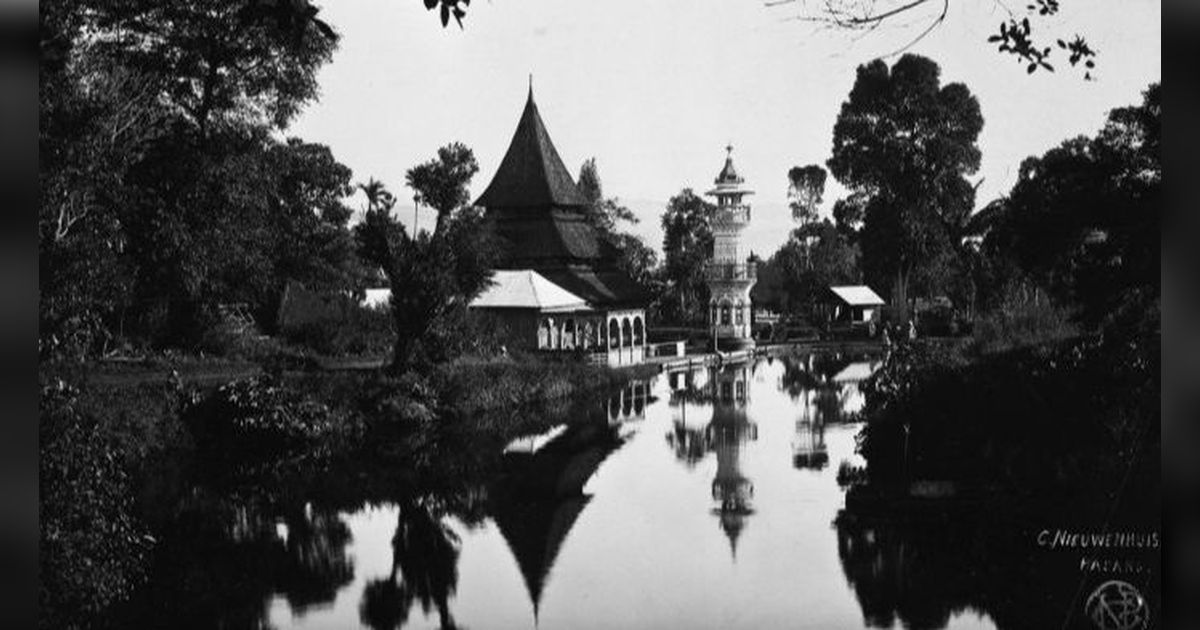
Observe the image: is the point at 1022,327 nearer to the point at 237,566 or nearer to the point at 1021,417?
the point at 1021,417

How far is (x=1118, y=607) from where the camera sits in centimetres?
583

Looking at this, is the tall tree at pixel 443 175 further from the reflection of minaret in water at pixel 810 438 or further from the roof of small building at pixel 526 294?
the reflection of minaret in water at pixel 810 438

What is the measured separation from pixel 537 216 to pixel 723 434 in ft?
47.7

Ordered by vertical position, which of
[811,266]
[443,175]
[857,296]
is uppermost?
[443,175]

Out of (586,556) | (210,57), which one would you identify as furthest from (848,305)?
(586,556)

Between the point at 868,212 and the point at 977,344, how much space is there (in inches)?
298

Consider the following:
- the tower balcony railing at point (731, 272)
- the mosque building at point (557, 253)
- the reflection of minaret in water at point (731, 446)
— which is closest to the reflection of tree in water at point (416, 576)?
the reflection of minaret in water at point (731, 446)

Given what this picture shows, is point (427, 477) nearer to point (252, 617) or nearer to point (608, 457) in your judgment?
point (608, 457)

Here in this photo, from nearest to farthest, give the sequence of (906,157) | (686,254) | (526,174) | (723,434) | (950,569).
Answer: (950,569) < (723,434) < (906,157) < (526,174) < (686,254)

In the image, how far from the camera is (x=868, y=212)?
22.4 meters

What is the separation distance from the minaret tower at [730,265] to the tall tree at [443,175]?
16.7 meters

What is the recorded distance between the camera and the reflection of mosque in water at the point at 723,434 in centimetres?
1112

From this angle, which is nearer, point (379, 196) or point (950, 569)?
point (950, 569)

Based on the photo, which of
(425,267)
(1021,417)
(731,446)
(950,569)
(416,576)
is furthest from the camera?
(425,267)
